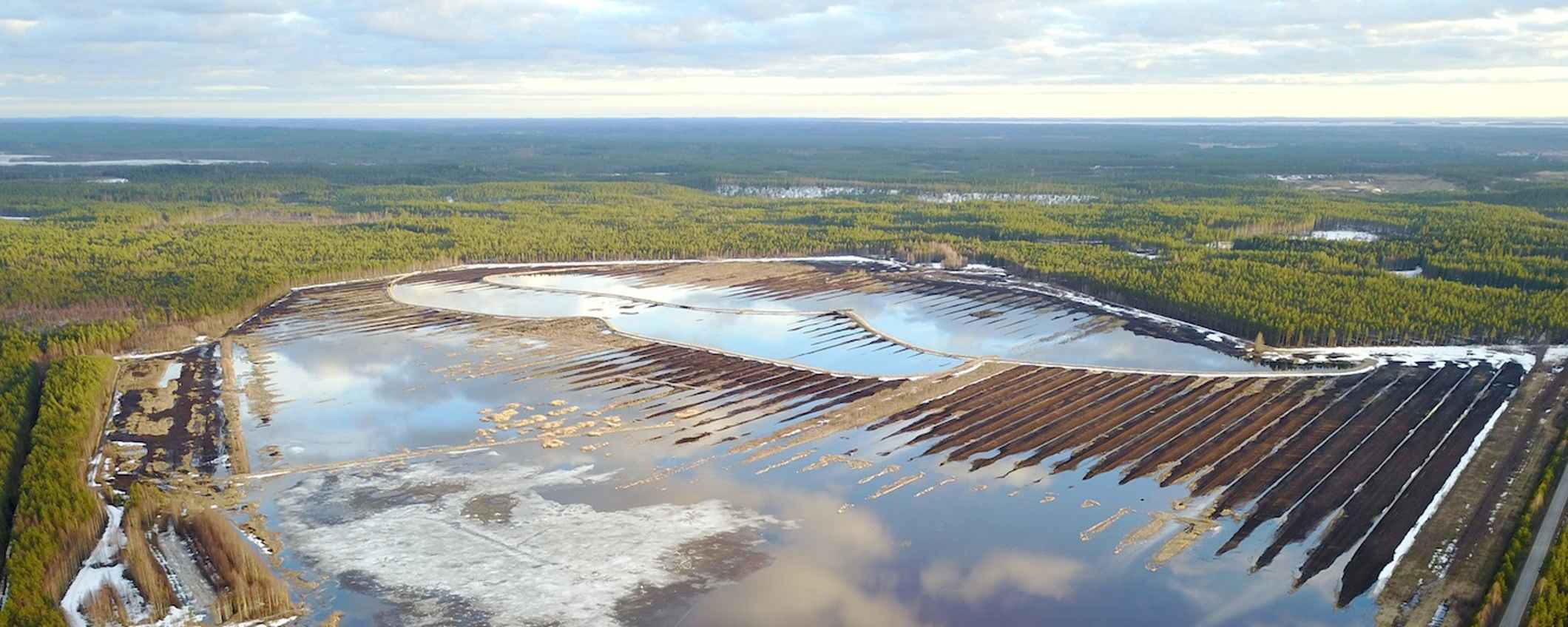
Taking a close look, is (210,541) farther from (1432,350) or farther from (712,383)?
(1432,350)

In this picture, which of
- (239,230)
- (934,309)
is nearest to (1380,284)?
(934,309)

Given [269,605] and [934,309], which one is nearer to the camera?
[269,605]

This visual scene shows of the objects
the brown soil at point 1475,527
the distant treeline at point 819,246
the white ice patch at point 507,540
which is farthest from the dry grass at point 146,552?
the brown soil at point 1475,527

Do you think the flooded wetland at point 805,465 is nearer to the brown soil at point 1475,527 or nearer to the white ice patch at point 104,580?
the brown soil at point 1475,527

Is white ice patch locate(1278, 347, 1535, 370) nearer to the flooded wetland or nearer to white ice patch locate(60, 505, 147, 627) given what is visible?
the flooded wetland

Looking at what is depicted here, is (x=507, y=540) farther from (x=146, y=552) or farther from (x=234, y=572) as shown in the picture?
(x=146, y=552)

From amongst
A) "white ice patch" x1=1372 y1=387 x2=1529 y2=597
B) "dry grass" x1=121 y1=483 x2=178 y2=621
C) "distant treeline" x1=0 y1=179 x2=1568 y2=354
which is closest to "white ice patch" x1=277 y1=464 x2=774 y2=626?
"dry grass" x1=121 y1=483 x2=178 y2=621

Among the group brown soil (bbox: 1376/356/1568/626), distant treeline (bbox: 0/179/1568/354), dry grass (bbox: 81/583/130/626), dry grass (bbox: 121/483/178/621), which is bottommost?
brown soil (bbox: 1376/356/1568/626)

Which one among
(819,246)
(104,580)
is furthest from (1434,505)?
(819,246)
